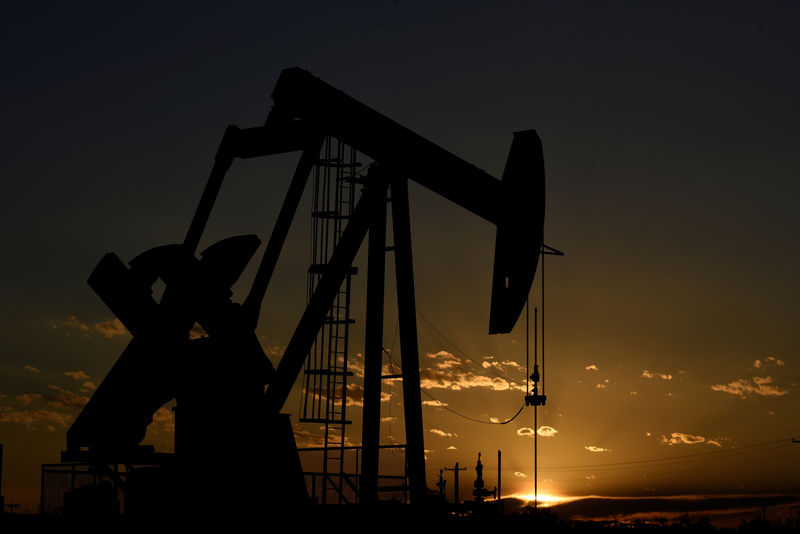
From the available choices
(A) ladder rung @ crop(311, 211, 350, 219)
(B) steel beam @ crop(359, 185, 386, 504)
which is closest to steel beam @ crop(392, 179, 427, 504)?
(B) steel beam @ crop(359, 185, 386, 504)

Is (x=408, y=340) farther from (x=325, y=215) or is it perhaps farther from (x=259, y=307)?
(x=325, y=215)

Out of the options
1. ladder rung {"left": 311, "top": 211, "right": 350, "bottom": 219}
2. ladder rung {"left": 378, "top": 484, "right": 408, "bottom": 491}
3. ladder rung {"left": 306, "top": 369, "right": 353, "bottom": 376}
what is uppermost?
ladder rung {"left": 311, "top": 211, "right": 350, "bottom": 219}

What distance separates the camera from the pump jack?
1055cm

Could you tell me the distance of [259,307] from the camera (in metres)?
11.1

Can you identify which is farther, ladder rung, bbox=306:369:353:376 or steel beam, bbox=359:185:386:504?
ladder rung, bbox=306:369:353:376

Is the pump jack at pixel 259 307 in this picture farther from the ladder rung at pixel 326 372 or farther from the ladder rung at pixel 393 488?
the ladder rung at pixel 326 372

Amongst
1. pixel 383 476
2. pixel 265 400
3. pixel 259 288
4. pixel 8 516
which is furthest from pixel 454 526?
pixel 8 516

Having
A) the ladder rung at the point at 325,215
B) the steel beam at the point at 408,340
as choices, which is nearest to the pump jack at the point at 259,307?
the steel beam at the point at 408,340

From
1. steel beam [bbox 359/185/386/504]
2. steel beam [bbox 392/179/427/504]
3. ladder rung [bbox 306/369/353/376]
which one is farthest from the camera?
ladder rung [bbox 306/369/353/376]

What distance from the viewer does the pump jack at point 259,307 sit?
10.5 meters

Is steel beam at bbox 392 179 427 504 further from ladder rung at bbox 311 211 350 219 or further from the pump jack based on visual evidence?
ladder rung at bbox 311 211 350 219

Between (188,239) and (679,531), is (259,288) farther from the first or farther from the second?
(679,531)

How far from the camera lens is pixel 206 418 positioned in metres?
10.7

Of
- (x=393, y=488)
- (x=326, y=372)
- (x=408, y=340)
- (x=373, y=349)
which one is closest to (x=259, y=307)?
(x=373, y=349)
